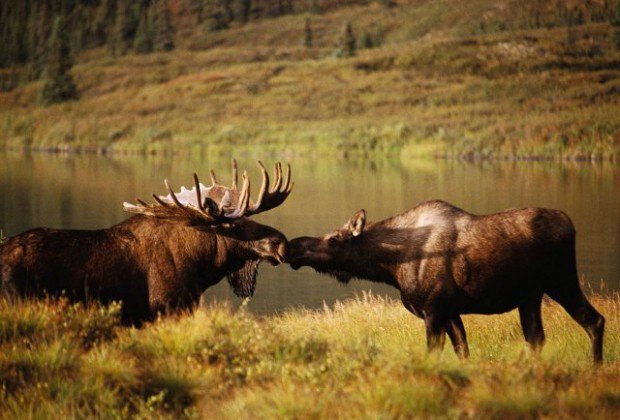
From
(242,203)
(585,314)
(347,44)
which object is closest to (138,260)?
(242,203)

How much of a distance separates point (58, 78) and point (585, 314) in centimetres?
9778

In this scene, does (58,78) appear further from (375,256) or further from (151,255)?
(375,256)

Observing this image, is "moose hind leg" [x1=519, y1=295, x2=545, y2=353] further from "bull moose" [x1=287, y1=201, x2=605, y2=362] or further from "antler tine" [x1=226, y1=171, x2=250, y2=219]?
"antler tine" [x1=226, y1=171, x2=250, y2=219]

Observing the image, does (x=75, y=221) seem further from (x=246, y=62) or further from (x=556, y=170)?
(x=246, y=62)

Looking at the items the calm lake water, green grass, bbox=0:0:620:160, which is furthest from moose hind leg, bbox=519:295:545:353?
green grass, bbox=0:0:620:160

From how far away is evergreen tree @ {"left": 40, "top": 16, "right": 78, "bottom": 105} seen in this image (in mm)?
100750

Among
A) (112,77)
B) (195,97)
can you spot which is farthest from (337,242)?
(112,77)

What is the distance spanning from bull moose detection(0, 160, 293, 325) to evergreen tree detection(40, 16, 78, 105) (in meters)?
94.4

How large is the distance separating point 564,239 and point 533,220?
12.4 inches

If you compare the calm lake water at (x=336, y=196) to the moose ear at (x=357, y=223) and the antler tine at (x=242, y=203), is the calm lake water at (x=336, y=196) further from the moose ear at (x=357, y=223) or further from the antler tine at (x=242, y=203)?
the moose ear at (x=357, y=223)

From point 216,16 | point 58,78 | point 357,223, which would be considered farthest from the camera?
point 216,16

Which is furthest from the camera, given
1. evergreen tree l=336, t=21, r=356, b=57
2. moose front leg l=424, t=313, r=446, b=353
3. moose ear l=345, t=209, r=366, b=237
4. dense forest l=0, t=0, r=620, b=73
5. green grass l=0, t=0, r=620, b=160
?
dense forest l=0, t=0, r=620, b=73

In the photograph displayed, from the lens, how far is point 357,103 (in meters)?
82.6

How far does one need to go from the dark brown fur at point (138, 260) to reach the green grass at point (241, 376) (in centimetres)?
29
